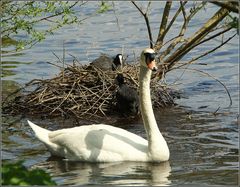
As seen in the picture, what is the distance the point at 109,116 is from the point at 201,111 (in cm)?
144

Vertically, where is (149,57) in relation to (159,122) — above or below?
above

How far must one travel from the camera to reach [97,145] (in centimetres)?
913

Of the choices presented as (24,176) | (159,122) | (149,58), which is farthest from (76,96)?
(24,176)

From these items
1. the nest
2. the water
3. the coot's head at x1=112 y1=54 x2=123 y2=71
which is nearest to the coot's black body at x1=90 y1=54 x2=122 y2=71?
the coot's head at x1=112 y1=54 x2=123 y2=71

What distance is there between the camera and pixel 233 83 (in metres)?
13.9

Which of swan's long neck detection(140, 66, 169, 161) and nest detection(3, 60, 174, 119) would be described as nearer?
swan's long neck detection(140, 66, 169, 161)

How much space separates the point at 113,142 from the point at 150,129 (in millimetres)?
543

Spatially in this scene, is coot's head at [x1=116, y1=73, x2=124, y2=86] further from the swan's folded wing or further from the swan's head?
the swan's head

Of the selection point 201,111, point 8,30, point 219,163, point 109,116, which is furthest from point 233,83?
point 219,163

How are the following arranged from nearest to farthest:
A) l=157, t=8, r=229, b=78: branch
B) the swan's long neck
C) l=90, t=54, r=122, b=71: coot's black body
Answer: the swan's long neck
l=157, t=8, r=229, b=78: branch
l=90, t=54, r=122, b=71: coot's black body

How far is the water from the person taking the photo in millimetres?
8375

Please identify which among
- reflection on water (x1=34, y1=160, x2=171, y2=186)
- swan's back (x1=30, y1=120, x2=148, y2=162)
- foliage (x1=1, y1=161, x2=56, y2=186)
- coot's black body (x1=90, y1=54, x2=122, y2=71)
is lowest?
reflection on water (x1=34, y1=160, x2=171, y2=186)

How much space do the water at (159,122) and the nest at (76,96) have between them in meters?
0.28

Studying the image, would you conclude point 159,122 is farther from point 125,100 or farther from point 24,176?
point 24,176
